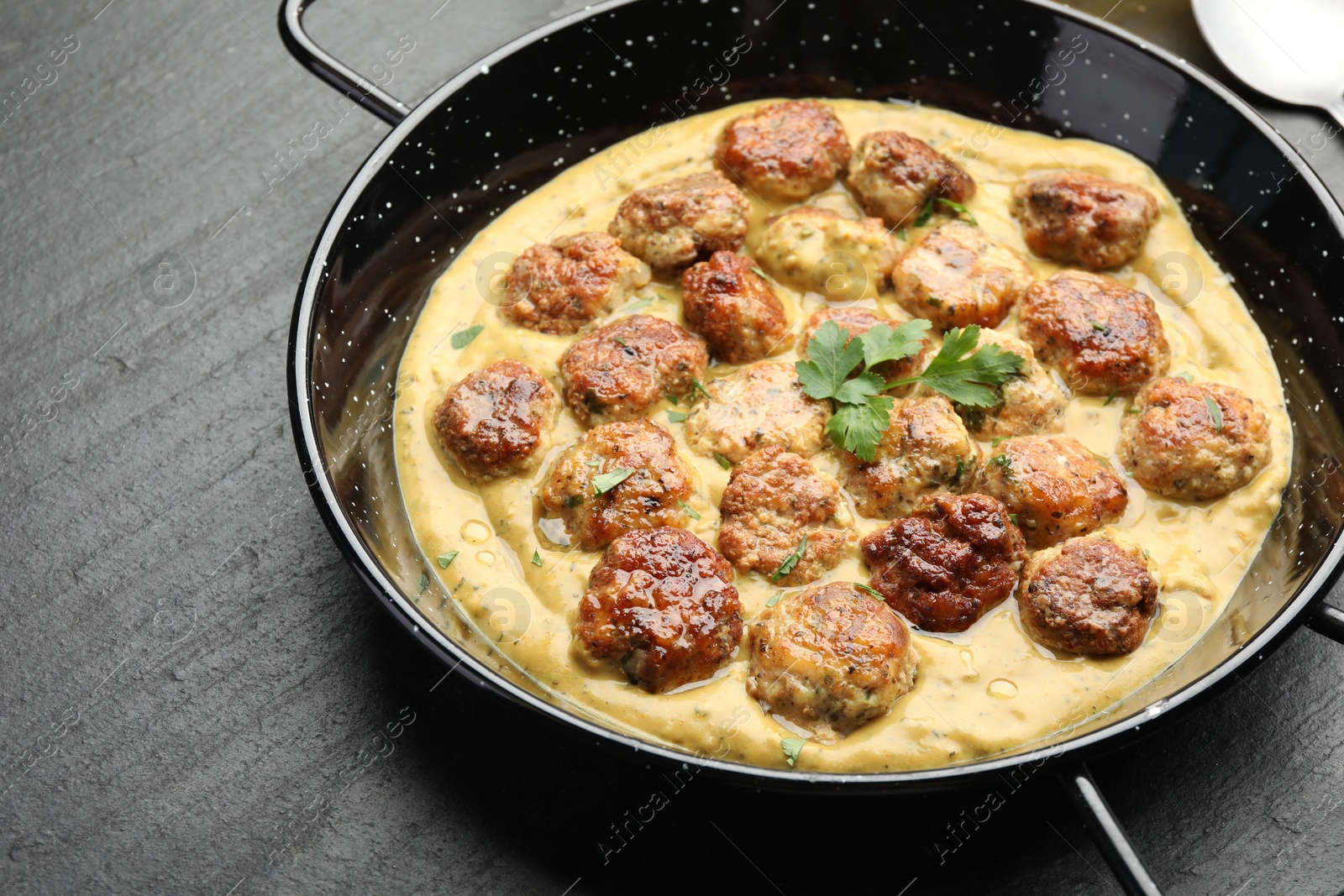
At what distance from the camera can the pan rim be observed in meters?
3.60

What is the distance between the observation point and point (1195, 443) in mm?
4738

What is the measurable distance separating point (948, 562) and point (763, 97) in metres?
2.88

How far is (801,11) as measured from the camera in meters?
5.88

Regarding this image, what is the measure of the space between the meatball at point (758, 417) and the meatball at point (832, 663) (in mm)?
728

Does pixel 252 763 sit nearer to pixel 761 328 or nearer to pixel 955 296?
pixel 761 328

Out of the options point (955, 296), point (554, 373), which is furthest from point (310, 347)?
point (955, 296)

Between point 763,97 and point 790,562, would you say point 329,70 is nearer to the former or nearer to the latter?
point 763,97

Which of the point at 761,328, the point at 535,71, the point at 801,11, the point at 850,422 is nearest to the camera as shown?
the point at 850,422

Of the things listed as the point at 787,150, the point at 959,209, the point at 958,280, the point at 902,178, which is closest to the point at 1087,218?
the point at 959,209

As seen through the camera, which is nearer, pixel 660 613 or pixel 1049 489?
pixel 660 613

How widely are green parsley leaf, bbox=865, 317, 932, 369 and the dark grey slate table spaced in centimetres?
173

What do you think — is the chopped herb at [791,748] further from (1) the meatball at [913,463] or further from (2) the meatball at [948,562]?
(1) the meatball at [913,463]

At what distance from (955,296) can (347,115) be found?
3351mm

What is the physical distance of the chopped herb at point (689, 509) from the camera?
464cm
